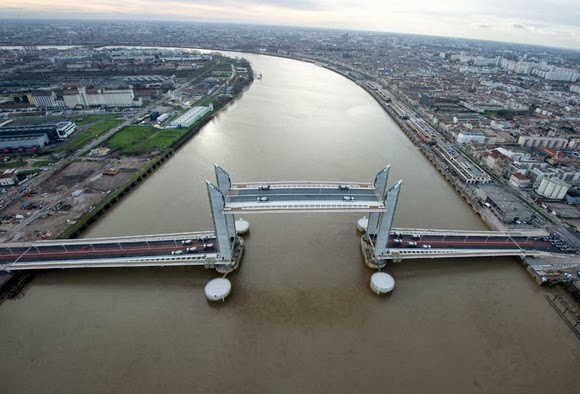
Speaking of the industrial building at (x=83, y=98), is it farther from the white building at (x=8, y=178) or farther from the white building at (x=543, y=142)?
the white building at (x=543, y=142)

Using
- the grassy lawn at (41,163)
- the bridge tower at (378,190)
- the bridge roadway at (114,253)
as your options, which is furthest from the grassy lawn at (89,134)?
the bridge tower at (378,190)

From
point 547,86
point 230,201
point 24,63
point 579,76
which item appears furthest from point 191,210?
point 579,76

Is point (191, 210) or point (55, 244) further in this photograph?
point (191, 210)

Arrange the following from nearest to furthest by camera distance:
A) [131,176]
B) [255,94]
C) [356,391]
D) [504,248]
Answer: [356,391] → [504,248] → [131,176] → [255,94]

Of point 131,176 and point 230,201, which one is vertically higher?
point 230,201

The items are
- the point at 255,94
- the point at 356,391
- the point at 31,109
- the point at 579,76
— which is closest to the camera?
the point at 356,391

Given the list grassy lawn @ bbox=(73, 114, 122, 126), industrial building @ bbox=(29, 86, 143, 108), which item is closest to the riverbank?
grassy lawn @ bbox=(73, 114, 122, 126)

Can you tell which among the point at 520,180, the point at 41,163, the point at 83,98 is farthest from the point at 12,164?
the point at 520,180

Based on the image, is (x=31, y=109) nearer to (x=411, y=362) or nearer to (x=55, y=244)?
(x=55, y=244)

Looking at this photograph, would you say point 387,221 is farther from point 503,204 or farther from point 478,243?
point 503,204

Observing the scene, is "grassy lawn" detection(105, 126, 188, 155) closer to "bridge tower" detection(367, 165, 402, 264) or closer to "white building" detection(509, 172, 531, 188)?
"bridge tower" detection(367, 165, 402, 264)
